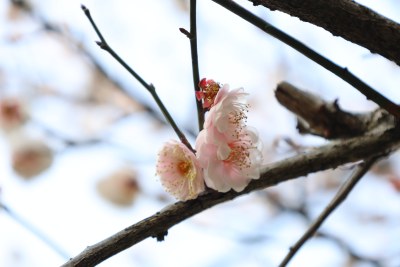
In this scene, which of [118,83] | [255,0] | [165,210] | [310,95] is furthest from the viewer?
[118,83]

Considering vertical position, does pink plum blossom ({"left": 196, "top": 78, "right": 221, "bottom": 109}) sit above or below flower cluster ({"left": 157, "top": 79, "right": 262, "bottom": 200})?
above

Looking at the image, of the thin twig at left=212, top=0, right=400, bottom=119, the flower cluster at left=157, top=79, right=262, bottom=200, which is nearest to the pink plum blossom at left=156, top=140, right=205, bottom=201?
the flower cluster at left=157, top=79, right=262, bottom=200

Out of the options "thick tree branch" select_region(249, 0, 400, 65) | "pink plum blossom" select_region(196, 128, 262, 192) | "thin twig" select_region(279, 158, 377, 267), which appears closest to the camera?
"thick tree branch" select_region(249, 0, 400, 65)

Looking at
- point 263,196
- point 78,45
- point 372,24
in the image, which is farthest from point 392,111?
point 78,45

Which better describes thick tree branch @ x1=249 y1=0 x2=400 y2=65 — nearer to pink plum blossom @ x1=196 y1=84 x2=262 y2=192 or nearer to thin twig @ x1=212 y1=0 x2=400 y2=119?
thin twig @ x1=212 y1=0 x2=400 y2=119

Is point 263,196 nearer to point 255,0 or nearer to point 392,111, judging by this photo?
point 392,111

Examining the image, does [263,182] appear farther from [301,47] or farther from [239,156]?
[301,47]

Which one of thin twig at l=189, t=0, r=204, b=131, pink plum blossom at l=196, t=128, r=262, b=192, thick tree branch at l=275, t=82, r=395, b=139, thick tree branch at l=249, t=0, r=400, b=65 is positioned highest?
thick tree branch at l=275, t=82, r=395, b=139

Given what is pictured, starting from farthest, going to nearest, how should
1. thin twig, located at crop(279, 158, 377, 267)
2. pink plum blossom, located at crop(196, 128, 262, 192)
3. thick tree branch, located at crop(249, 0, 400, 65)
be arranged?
thin twig, located at crop(279, 158, 377, 267) < pink plum blossom, located at crop(196, 128, 262, 192) < thick tree branch, located at crop(249, 0, 400, 65)

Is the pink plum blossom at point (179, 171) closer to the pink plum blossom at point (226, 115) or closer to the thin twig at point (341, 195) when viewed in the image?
the pink plum blossom at point (226, 115)
